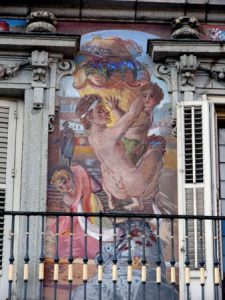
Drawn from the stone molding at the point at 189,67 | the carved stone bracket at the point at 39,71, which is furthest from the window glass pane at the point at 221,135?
the carved stone bracket at the point at 39,71

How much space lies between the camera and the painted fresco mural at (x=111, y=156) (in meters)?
11.8

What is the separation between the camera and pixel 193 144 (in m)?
12.2

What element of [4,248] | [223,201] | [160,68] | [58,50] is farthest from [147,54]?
[4,248]

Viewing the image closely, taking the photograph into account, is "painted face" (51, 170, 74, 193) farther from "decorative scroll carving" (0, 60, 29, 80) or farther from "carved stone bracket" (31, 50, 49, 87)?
"decorative scroll carving" (0, 60, 29, 80)

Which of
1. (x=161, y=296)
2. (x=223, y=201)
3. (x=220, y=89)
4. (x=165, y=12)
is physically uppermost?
(x=165, y=12)

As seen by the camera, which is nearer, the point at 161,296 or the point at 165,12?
Result: the point at 161,296

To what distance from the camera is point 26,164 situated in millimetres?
12148

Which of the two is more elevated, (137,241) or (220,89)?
(220,89)

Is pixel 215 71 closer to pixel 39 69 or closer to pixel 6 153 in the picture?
pixel 39 69

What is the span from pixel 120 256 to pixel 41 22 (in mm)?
3053

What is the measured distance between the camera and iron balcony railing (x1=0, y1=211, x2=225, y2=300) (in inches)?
437

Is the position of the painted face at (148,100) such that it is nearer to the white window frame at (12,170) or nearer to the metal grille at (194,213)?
Answer: the metal grille at (194,213)

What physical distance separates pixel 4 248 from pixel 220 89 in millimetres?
3205

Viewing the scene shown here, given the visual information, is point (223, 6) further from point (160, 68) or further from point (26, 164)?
point (26, 164)
